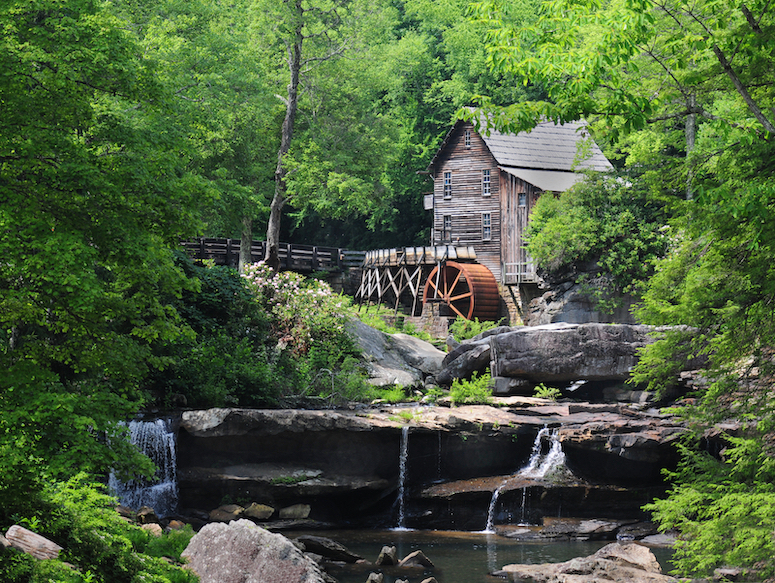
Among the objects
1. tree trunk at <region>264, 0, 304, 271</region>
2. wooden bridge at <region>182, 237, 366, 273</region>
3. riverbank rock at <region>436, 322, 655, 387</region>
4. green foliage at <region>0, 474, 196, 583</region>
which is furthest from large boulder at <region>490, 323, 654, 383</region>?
wooden bridge at <region>182, 237, 366, 273</region>

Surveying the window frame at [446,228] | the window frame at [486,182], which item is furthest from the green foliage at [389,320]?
the window frame at [486,182]

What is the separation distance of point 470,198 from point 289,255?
8545mm

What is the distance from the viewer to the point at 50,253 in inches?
285

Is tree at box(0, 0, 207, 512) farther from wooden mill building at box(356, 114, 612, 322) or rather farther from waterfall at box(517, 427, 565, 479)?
wooden mill building at box(356, 114, 612, 322)

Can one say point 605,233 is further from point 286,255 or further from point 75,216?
point 75,216

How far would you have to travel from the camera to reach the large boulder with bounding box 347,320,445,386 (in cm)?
2041

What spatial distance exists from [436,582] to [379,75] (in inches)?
996

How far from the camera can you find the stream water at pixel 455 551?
10609 mm

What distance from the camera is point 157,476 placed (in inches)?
514

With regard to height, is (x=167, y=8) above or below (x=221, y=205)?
above

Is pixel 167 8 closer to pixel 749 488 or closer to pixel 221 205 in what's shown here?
pixel 221 205

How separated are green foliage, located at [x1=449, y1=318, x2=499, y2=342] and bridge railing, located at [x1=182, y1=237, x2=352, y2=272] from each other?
8.66 m

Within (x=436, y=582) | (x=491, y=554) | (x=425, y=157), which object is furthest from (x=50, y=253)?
(x=425, y=157)

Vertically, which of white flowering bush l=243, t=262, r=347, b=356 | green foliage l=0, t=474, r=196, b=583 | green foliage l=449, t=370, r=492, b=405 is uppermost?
white flowering bush l=243, t=262, r=347, b=356
